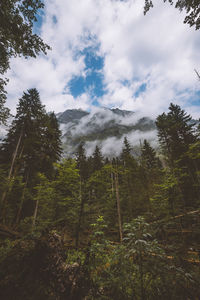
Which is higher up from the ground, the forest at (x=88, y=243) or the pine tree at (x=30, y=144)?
the pine tree at (x=30, y=144)

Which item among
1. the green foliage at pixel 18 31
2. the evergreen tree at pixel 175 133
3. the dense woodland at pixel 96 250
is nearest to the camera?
the dense woodland at pixel 96 250

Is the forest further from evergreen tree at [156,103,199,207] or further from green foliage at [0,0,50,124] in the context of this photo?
evergreen tree at [156,103,199,207]

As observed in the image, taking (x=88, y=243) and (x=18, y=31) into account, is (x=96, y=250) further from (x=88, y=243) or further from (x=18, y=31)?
(x=18, y=31)

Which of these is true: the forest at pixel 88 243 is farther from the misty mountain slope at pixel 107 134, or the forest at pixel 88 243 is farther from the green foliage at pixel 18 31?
the misty mountain slope at pixel 107 134

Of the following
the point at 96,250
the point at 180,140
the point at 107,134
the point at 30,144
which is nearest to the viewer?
the point at 96,250

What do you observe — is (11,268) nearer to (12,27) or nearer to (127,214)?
(12,27)

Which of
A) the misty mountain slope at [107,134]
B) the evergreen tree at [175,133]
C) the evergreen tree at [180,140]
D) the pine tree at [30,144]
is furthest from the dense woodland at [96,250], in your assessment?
the misty mountain slope at [107,134]

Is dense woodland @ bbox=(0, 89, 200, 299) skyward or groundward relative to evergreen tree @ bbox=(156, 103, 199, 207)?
groundward

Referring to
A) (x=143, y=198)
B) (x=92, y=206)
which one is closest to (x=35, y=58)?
(x=92, y=206)

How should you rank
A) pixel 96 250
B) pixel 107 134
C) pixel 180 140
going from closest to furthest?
pixel 96 250 → pixel 180 140 → pixel 107 134

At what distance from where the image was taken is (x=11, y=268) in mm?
2945

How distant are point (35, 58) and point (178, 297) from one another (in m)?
10.8

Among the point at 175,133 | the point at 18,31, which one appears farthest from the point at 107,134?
the point at 18,31

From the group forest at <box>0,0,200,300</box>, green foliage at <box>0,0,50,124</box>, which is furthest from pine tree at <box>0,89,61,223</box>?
green foliage at <box>0,0,50,124</box>
